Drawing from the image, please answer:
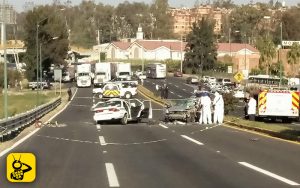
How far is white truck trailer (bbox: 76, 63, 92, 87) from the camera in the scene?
94.9 m

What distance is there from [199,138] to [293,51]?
10090 cm

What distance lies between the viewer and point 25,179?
8.00 meters

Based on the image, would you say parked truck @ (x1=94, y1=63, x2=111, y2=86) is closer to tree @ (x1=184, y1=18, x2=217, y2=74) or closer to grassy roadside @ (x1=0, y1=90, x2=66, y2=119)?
grassy roadside @ (x1=0, y1=90, x2=66, y2=119)

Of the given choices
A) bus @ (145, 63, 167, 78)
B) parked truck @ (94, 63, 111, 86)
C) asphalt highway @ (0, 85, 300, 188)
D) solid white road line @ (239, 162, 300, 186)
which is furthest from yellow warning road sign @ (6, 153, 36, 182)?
bus @ (145, 63, 167, 78)

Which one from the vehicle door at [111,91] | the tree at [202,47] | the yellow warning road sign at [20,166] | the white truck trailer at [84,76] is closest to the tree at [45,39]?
the white truck trailer at [84,76]

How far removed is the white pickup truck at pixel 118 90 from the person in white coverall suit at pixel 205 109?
3431 cm

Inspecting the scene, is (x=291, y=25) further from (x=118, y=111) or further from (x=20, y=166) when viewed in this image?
(x=20, y=166)

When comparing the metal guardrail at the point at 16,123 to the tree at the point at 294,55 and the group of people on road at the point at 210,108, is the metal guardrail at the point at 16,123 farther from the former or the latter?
the tree at the point at 294,55

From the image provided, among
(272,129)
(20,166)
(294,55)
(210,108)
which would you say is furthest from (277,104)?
(294,55)

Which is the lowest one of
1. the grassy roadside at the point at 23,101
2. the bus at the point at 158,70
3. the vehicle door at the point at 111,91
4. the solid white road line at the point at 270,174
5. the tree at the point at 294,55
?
the grassy roadside at the point at 23,101

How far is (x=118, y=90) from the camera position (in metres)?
69.1

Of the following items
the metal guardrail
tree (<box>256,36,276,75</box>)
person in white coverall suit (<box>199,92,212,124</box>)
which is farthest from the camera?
tree (<box>256,36,276,75</box>)

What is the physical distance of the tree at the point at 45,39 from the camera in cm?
10548

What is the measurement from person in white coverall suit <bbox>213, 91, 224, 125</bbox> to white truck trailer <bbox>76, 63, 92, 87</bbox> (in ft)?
203
